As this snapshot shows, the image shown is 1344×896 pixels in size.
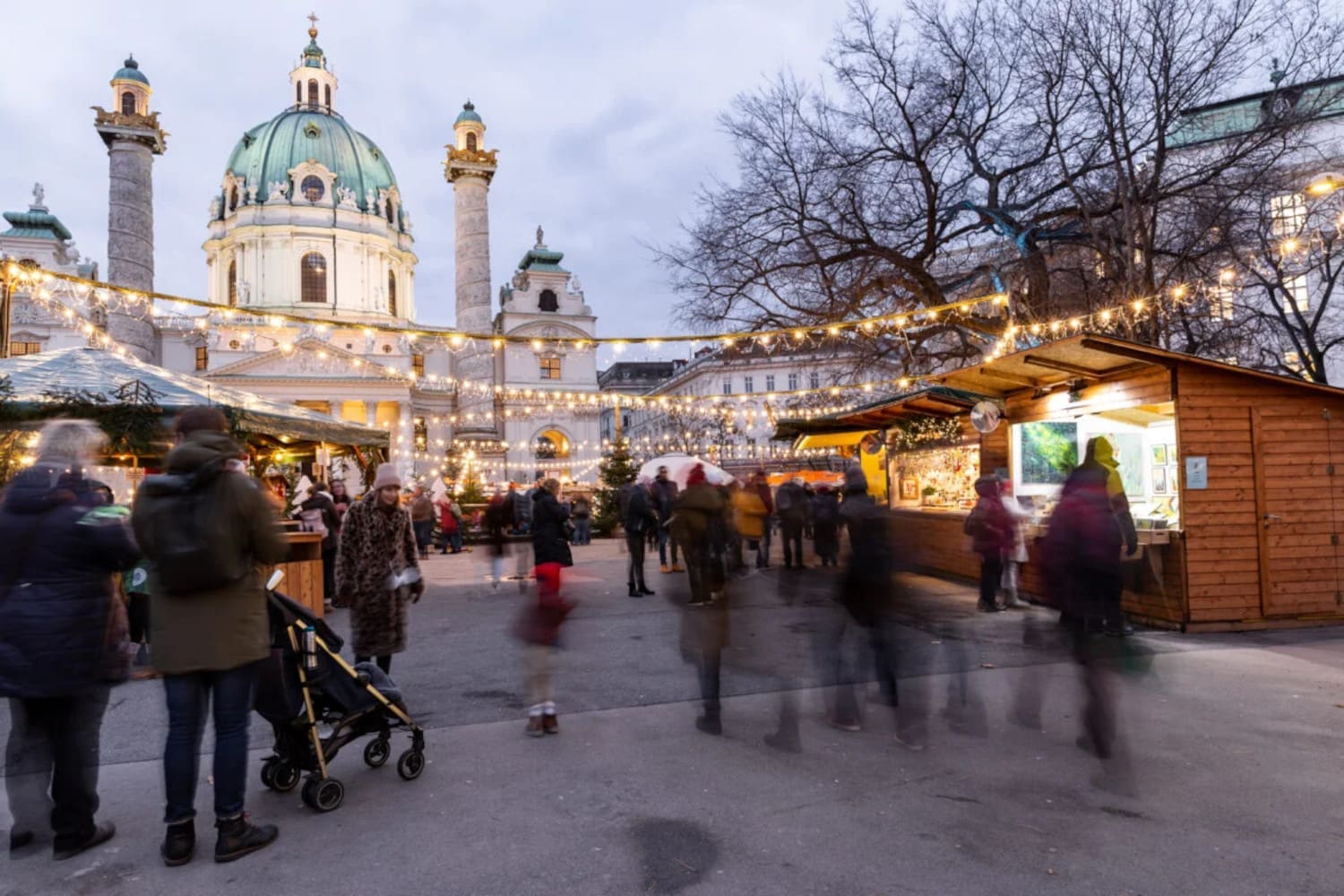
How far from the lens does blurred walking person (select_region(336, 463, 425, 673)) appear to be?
5.76 meters

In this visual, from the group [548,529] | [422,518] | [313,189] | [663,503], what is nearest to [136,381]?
[548,529]

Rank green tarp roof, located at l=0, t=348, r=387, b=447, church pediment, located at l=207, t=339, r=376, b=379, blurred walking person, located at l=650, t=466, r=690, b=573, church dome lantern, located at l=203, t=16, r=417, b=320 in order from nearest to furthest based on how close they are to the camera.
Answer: green tarp roof, located at l=0, t=348, r=387, b=447
blurred walking person, located at l=650, t=466, r=690, b=573
church pediment, located at l=207, t=339, r=376, b=379
church dome lantern, located at l=203, t=16, r=417, b=320

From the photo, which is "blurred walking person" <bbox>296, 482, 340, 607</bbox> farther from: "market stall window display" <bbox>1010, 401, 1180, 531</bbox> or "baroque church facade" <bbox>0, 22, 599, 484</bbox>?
"baroque church facade" <bbox>0, 22, 599, 484</bbox>

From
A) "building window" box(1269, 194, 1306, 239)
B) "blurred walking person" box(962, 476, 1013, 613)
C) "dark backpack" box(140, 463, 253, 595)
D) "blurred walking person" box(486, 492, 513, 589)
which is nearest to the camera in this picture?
"dark backpack" box(140, 463, 253, 595)

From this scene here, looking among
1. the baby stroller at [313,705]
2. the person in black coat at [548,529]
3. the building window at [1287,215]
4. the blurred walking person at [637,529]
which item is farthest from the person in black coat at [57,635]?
the building window at [1287,215]

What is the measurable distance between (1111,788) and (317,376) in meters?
56.2

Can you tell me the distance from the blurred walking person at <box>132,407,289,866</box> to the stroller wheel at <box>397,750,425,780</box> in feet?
3.11

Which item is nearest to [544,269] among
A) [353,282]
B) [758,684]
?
[353,282]

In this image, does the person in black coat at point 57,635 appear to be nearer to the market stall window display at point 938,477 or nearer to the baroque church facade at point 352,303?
the market stall window display at point 938,477

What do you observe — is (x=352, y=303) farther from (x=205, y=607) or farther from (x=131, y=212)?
(x=205, y=607)

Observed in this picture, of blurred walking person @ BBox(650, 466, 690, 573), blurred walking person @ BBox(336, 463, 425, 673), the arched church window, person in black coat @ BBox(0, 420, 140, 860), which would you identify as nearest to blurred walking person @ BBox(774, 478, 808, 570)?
blurred walking person @ BBox(650, 466, 690, 573)

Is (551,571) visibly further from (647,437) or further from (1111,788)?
(647,437)

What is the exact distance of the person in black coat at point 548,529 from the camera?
328 inches

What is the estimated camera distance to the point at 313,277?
64.4m
